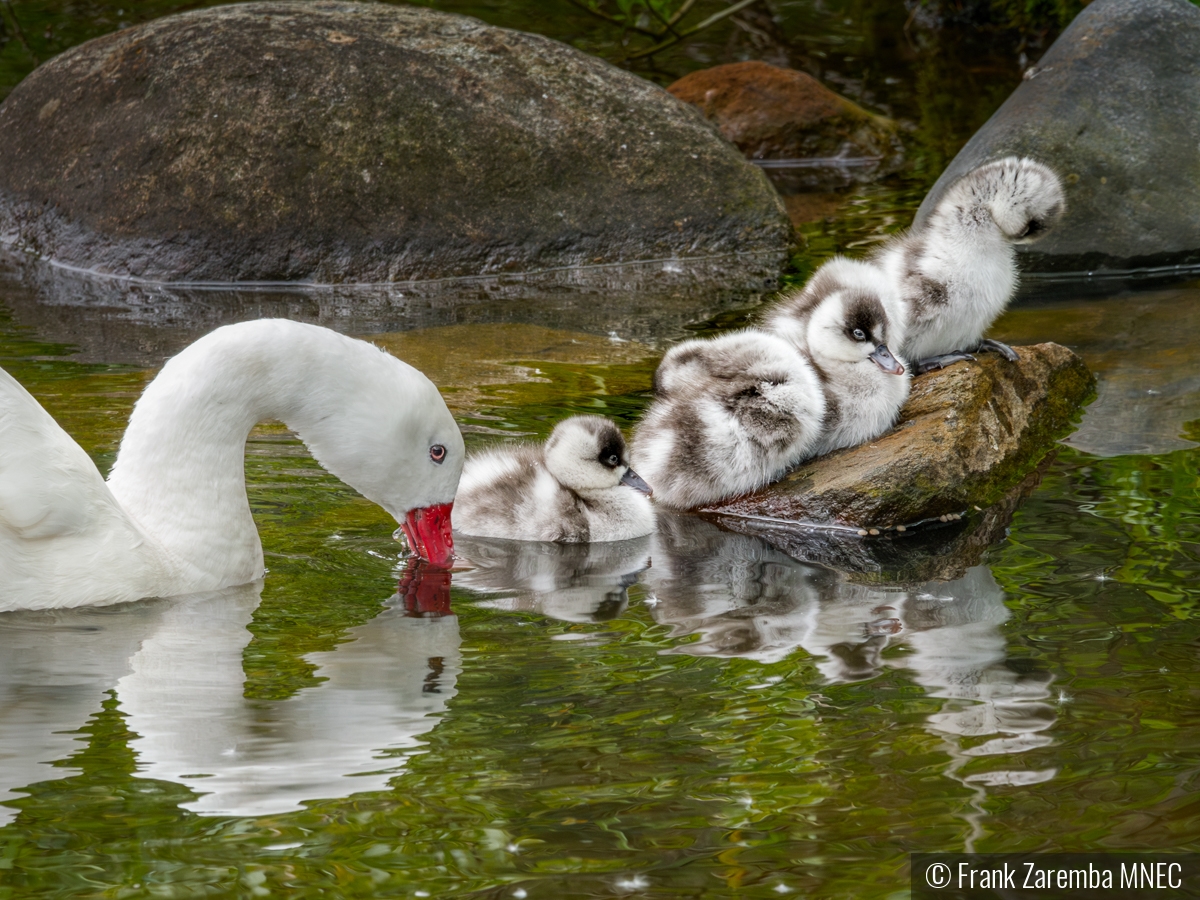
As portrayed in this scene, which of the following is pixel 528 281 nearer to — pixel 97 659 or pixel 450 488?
pixel 450 488

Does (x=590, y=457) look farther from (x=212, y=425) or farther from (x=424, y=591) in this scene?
(x=212, y=425)

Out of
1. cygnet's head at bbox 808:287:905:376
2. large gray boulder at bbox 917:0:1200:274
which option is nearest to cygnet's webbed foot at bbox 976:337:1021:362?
cygnet's head at bbox 808:287:905:376

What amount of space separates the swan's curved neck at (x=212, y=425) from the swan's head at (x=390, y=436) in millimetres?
55

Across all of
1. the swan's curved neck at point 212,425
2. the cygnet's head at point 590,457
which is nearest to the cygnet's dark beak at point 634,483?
the cygnet's head at point 590,457

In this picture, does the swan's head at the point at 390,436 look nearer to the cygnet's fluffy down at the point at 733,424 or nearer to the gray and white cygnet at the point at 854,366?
the cygnet's fluffy down at the point at 733,424

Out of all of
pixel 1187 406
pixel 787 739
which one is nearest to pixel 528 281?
pixel 1187 406

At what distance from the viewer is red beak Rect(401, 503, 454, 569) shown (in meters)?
4.73

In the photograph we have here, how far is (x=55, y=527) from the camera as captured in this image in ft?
13.8

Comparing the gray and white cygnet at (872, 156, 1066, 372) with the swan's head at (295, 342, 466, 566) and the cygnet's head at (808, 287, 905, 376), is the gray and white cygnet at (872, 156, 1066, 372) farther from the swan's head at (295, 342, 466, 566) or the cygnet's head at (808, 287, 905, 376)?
the swan's head at (295, 342, 466, 566)

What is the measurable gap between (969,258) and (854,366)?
89 centimetres

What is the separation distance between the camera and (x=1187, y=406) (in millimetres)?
6426

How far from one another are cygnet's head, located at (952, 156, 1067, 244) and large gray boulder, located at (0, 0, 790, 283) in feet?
11.4

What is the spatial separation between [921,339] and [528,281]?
→ 3.63 m

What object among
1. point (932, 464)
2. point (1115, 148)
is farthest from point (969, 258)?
point (1115, 148)
